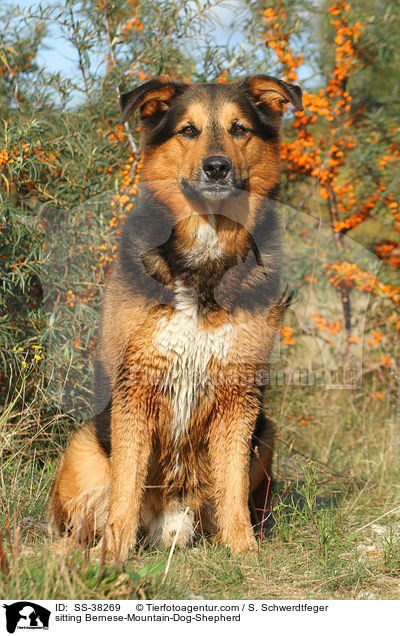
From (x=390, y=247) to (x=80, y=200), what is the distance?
117 inches

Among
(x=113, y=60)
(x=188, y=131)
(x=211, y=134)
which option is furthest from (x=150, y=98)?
(x=113, y=60)

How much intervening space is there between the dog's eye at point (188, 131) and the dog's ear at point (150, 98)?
0.22m

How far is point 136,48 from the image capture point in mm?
→ 4984

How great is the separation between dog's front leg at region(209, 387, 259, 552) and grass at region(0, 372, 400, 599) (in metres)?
0.12

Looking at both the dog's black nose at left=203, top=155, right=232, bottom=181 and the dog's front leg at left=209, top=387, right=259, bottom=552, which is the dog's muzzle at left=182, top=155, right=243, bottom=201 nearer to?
the dog's black nose at left=203, top=155, right=232, bottom=181

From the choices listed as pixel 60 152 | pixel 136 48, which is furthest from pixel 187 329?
pixel 136 48

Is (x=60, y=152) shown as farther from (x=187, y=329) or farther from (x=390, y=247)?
(x=390, y=247)

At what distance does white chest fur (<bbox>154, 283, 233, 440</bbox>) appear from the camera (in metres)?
3.18

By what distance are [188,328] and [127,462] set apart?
0.76m

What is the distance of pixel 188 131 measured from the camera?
336 cm
